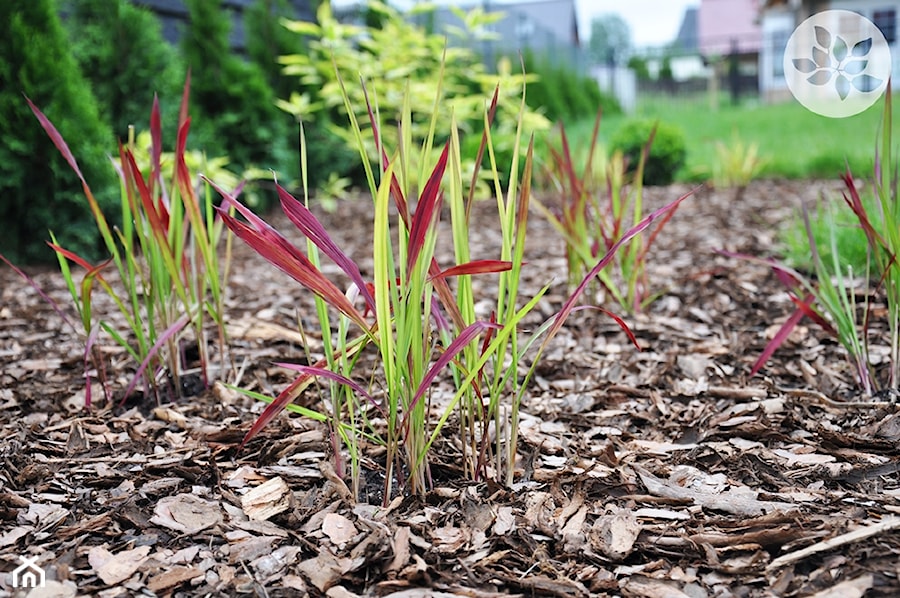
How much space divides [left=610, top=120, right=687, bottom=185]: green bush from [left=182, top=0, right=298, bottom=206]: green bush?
3.20 m

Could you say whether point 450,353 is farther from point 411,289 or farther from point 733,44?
point 733,44

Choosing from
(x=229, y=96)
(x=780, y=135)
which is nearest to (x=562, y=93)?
(x=780, y=135)

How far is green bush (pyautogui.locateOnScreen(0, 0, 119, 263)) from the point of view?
11.2 feet

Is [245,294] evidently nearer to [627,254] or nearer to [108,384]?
[108,384]

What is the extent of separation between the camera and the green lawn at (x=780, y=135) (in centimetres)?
684

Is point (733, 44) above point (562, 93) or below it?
above

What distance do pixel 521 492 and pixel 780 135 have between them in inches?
423

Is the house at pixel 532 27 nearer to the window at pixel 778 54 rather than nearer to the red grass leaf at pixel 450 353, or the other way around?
the red grass leaf at pixel 450 353

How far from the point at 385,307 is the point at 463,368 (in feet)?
0.61

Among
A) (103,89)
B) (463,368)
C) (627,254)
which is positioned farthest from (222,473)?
(103,89)

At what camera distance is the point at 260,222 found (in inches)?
45.4

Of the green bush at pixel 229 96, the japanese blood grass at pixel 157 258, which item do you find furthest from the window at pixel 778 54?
the japanese blood grass at pixel 157 258

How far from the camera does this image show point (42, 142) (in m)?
3.51

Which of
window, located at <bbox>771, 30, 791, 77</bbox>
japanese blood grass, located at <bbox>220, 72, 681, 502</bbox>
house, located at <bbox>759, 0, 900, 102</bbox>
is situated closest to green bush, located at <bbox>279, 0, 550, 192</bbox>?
japanese blood grass, located at <bbox>220, 72, 681, 502</bbox>
